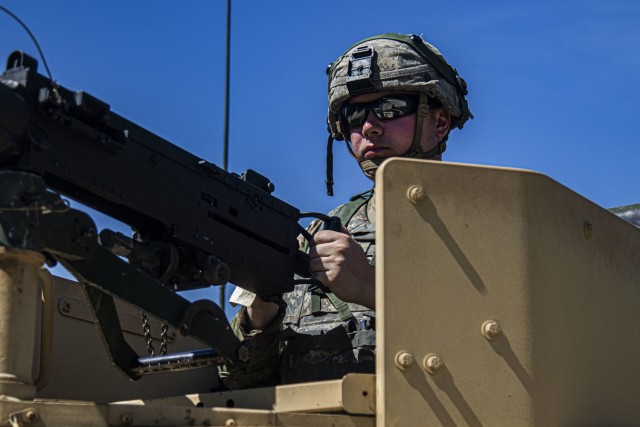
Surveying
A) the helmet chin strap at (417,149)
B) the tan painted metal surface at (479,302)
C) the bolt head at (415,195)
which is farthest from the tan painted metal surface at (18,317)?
the helmet chin strap at (417,149)

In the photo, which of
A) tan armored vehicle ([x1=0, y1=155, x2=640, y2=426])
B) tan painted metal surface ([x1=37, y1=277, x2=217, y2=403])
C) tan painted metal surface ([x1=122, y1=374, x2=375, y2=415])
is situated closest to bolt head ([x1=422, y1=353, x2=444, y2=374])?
tan armored vehicle ([x1=0, y1=155, x2=640, y2=426])

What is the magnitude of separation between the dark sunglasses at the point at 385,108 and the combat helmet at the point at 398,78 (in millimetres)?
41

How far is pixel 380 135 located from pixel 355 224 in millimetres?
403

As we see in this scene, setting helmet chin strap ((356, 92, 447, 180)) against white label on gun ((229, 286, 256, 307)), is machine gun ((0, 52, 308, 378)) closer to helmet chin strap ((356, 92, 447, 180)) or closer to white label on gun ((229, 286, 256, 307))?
white label on gun ((229, 286, 256, 307))

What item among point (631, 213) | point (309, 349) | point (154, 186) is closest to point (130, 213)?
point (154, 186)

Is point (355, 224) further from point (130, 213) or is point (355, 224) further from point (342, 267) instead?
point (130, 213)

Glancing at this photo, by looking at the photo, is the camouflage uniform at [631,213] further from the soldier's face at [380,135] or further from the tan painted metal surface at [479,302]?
the tan painted metal surface at [479,302]

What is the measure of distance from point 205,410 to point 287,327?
65.9 inches

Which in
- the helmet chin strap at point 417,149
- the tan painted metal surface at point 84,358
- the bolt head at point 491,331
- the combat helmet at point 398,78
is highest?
the combat helmet at point 398,78

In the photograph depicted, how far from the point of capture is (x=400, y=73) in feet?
17.6

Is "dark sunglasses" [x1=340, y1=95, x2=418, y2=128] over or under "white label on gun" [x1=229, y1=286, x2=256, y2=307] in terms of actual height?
over

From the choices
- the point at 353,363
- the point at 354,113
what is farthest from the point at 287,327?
the point at 354,113

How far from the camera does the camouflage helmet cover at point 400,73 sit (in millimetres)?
5344

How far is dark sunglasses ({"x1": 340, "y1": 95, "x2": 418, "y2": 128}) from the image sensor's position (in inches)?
208
